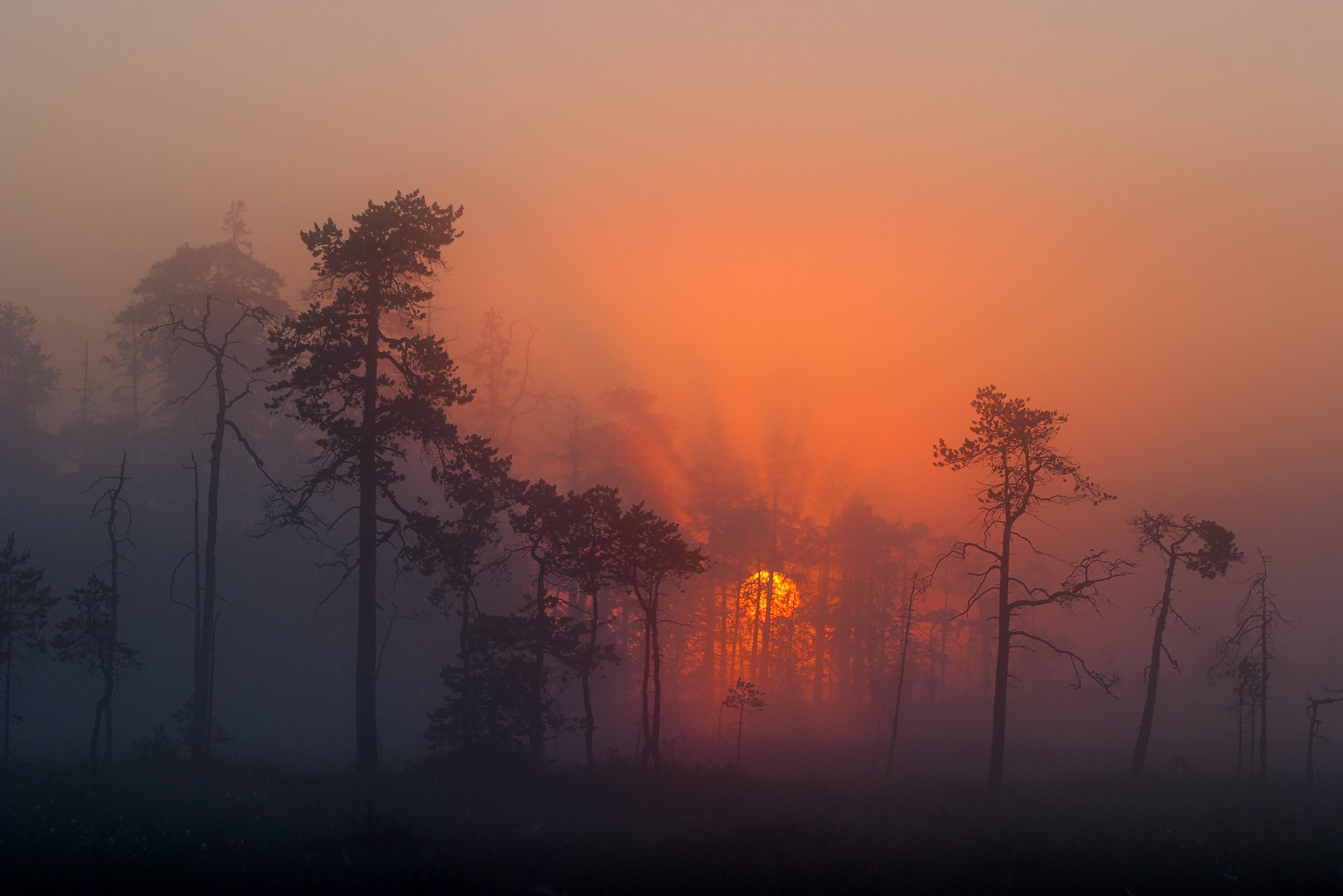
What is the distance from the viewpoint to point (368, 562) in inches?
958

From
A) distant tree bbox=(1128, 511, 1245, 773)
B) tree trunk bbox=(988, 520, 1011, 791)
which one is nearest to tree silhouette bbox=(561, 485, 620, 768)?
tree trunk bbox=(988, 520, 1011, 791)

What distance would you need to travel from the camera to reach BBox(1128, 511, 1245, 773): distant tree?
93.6 ft

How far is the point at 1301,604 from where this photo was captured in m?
153

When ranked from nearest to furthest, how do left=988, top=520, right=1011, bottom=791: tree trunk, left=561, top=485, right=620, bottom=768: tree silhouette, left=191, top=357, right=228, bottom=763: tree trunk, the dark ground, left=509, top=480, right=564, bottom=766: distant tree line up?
the dark ground
left=561, top=485, right=620, bottom=768: tree silhouette
left=988, top=520, right=1011, bottom=791: tree trunk
left=509, top=480, right=564, bottom=766: distant tree
left=191, top=357, right=228, bottom=763: tree trunk

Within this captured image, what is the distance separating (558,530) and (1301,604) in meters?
174

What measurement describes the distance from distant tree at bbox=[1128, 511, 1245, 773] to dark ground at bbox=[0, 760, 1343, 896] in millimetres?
4404

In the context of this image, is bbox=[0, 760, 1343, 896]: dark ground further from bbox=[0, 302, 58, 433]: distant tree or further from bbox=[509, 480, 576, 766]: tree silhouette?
bbox=[0, 302, 58, 433]: distant tree

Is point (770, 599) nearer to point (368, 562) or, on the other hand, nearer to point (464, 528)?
point (464, 528)

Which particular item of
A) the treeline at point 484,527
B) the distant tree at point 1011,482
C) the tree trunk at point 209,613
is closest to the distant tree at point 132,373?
the treeline at point 484,527

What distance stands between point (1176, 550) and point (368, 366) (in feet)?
91.5

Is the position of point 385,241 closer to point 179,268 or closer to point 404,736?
point 404,736

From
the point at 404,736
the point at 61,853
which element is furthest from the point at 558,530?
the point at 404,736

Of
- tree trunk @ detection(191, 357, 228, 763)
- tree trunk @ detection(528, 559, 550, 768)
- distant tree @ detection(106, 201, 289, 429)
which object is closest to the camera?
tree trunk @ detection(528, 559, 550, 768)

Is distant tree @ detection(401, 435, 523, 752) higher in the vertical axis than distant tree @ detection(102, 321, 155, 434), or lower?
lower
